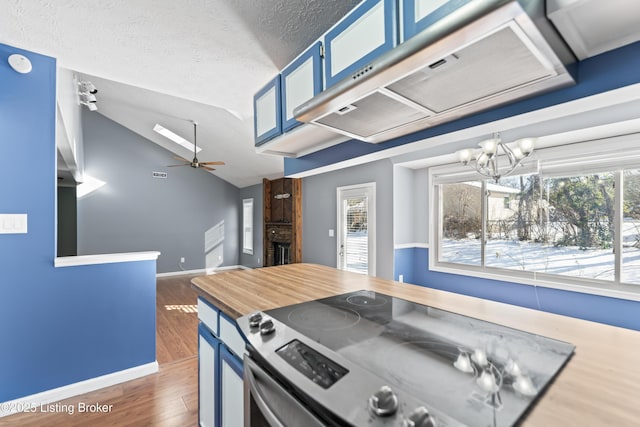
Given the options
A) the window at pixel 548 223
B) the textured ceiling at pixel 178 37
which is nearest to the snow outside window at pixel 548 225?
the window at pixel 548 223

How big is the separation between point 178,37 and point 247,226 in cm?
608

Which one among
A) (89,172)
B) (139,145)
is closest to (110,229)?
(89,172)

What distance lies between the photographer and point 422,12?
897mm

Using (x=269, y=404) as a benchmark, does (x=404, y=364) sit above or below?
above

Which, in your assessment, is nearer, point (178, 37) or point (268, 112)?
point (178, 37)

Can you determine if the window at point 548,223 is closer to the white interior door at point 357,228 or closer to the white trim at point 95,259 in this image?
the white interior door at point 357,228

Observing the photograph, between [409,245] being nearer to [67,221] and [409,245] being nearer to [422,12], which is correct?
[422,12]

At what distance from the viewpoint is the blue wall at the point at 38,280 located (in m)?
1.88

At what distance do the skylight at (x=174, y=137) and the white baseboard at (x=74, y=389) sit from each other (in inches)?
186

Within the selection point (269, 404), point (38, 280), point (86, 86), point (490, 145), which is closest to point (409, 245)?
point (490, 145)

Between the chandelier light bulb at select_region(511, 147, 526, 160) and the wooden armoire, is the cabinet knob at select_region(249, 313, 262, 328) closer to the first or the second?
the chandelier light bulb at select_region(511, 147, 526, 160)

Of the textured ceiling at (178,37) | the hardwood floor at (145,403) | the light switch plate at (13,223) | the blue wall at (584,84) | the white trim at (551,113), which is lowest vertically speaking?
the hardwood floor at (145,403)

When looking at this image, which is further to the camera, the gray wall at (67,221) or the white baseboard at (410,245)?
the gray wall at (67,221)

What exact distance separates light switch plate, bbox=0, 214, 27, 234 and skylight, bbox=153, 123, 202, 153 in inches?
167
